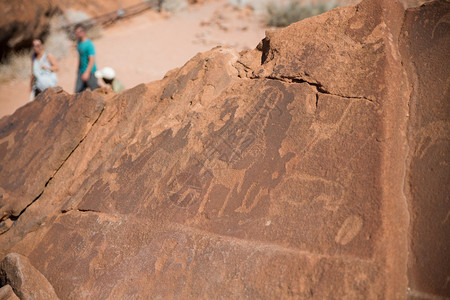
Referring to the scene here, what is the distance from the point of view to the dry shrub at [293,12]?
7.95 metres

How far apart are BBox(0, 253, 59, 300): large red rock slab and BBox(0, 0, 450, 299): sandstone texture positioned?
59 millimetres

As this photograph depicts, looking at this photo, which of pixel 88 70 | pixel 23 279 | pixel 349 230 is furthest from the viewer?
pixel 88 70

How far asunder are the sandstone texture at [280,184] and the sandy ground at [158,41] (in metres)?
4.98

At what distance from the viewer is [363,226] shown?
1534 mm

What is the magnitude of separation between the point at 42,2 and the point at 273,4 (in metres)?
5.60

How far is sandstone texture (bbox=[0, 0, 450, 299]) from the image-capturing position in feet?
5.06

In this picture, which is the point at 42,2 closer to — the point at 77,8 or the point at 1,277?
the point at 77,8

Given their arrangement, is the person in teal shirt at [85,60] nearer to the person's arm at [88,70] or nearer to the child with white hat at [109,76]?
the person's arm at [88,70]

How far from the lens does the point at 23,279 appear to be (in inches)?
76.7

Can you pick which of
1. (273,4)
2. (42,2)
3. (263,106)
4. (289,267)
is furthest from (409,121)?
(42,2)

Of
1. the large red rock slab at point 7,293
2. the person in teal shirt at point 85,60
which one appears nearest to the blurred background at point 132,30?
the person in teal shirt at point 85,60

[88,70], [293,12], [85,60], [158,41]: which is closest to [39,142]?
[88,70]

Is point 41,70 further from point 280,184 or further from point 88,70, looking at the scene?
point 280,184

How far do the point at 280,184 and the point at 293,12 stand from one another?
7274 mm
